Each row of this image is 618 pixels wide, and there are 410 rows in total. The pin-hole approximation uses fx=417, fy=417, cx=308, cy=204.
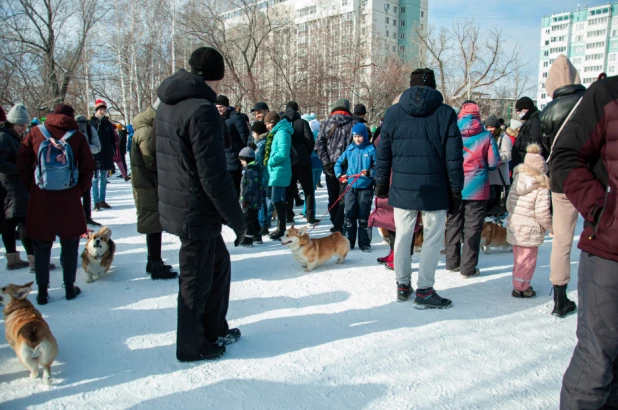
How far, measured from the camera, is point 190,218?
9.05ft

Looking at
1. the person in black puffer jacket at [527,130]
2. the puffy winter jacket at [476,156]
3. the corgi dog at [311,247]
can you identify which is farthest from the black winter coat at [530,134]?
the corgi dog at [311,247]

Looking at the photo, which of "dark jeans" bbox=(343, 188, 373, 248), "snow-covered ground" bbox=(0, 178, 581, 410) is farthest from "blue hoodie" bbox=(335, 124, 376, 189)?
"snow-covered ground" bbox=(0, 178, 581, 410)

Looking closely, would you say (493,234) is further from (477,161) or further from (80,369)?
(80,369)

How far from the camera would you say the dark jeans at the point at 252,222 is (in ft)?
20.1

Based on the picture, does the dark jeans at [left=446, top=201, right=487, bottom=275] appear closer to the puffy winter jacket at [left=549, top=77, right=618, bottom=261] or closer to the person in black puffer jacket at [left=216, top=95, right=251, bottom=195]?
the puffy winter jacket at [left=549, top=77, right=618, bottom=261]

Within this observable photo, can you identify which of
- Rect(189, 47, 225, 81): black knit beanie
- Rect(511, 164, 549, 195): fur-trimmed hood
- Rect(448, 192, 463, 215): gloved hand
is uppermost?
Rect(189, 47, 225, 81): black knit beanie

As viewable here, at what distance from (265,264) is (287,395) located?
281 centimetres

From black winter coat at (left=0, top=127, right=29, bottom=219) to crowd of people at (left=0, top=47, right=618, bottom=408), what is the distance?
A: 0.01m

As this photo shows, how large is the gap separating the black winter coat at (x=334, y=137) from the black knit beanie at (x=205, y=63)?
383 centimetres

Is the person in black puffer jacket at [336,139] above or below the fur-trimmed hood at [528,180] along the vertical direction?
above

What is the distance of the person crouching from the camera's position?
6020 millimetres

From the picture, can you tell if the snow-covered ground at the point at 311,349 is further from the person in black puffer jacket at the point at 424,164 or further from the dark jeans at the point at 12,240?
the person in black puffer jacket at the point at 424,164

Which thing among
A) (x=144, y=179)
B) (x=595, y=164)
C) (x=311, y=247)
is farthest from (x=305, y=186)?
(x=595, y=164)

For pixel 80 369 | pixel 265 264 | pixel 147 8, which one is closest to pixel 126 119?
pixel 147 8
